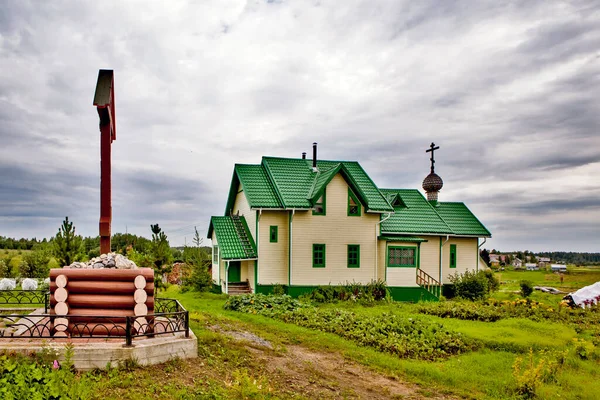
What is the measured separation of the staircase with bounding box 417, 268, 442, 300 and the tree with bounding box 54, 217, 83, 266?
54.8 feet

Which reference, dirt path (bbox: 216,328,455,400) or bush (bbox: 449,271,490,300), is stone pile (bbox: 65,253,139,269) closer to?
dirt path (bbox: 216,328,455,400)

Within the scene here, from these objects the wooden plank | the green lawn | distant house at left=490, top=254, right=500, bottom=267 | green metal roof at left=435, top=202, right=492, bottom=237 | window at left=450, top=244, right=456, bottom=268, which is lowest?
distant house at left=490, top=254, right=500, bottom=267

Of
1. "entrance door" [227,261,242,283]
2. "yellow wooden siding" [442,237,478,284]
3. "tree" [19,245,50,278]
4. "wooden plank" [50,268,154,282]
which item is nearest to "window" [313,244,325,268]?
"entrance door" [227,261,242,283]

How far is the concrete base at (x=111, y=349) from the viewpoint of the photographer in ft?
23.0

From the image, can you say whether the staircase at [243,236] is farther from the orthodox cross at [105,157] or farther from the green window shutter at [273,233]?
the orthodox cross at [105,157]

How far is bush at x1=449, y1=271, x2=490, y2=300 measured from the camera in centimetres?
2318

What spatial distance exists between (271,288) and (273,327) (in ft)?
23.2

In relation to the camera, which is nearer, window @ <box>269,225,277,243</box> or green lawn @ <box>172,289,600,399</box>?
green lawn @ <box>172,289,600,399</box>

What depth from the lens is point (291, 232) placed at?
20391mm

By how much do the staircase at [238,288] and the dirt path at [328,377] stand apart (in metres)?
10.1

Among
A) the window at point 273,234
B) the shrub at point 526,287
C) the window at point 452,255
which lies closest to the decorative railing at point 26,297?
the window at point 273,234

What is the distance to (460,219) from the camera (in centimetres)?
2605

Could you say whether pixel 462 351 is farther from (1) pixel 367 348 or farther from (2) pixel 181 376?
(2) pixel 181 376

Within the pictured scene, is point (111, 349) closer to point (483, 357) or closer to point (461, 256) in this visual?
point (483, 357)
